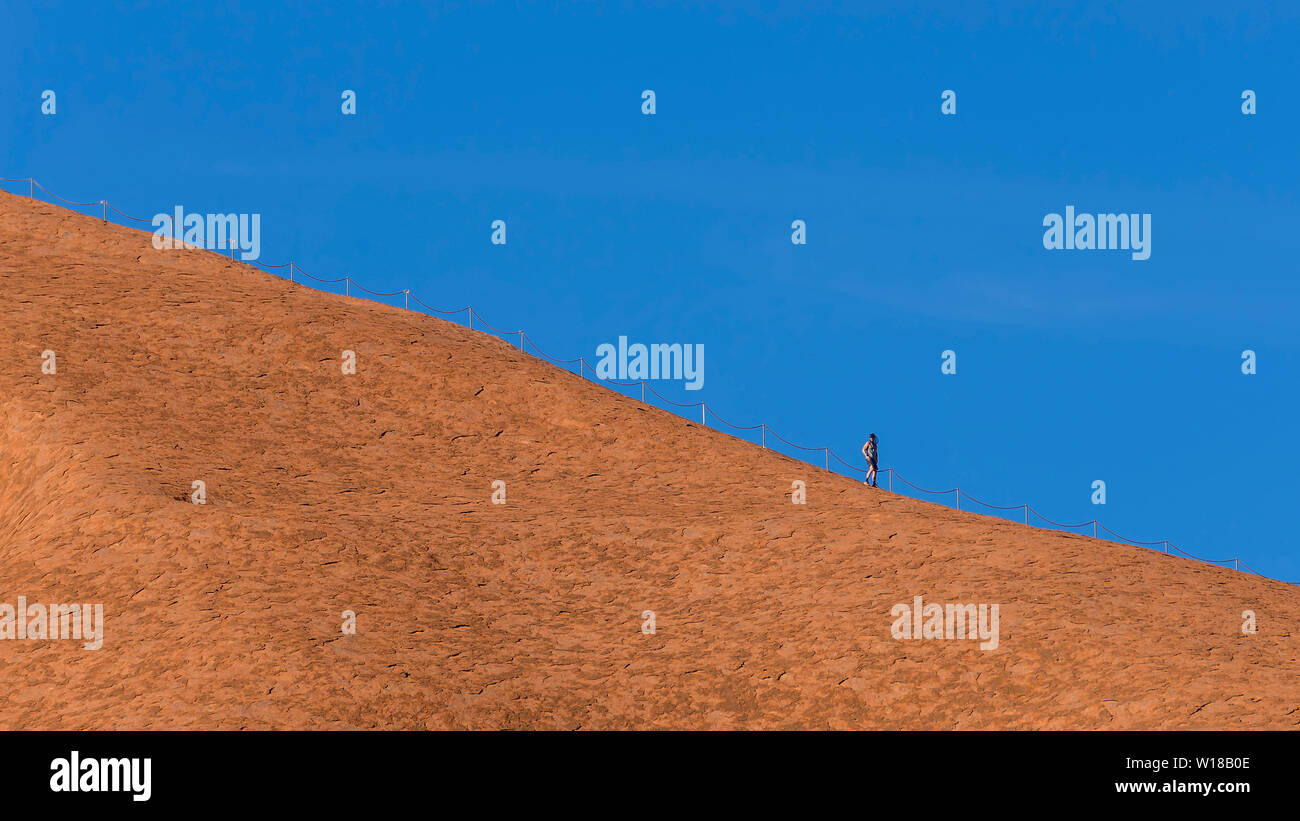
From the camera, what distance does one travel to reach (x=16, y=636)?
1027 inches

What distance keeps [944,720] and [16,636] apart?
17.8 m

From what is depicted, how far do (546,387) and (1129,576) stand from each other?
18707 millimetres

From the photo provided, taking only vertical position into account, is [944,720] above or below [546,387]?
below

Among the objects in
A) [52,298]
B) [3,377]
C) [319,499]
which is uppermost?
[52,298]

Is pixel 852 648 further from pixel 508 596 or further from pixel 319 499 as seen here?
pixel 319 499

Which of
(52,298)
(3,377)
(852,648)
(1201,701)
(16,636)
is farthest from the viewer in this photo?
(52,298)

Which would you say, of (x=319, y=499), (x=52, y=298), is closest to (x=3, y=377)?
(x=52, y=298)

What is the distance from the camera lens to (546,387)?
42.3 m

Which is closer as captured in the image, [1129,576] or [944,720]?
[944,720]
